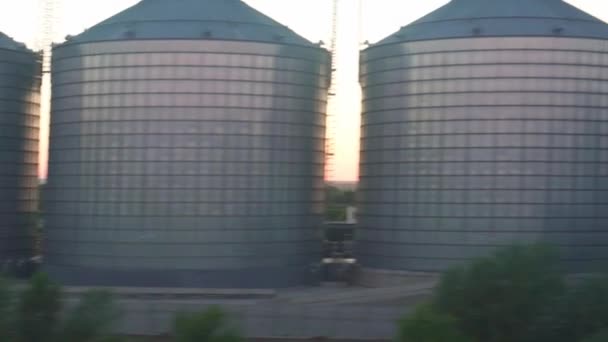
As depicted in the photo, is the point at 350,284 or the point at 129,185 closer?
the point at 129,185

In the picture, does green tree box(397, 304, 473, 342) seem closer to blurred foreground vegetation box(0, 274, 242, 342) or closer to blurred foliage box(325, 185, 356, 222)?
blurred foreground vegetation box(0, 274, 242, 342)

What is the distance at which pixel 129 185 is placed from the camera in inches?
1471

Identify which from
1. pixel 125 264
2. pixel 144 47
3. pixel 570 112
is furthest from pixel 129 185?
pixel 570 112

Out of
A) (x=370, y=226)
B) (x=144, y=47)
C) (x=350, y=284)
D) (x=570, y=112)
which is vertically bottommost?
(x=350, y=284)

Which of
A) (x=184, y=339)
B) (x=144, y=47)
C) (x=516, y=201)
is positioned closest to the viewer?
(x=184, y=339)

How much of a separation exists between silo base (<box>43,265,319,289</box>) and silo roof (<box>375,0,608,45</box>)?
10.5m

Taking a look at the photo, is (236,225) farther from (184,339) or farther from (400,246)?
(184,339)

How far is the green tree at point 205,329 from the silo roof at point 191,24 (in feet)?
73.4

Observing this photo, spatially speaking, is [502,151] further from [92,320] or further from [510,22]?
[92,320]

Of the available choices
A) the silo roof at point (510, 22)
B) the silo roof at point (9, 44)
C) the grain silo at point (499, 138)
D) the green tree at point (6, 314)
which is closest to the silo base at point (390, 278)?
the grain silo at point (499, 138)

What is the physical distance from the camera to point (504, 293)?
756 inches

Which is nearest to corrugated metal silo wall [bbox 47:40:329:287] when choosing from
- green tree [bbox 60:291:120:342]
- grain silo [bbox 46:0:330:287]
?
grain silo [bbox 46:0:330:287]

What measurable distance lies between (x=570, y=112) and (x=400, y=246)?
8.17 meters

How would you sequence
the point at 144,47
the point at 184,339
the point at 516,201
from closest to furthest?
the point at 184,339 → the point at 516,201 → the point at 144,47
